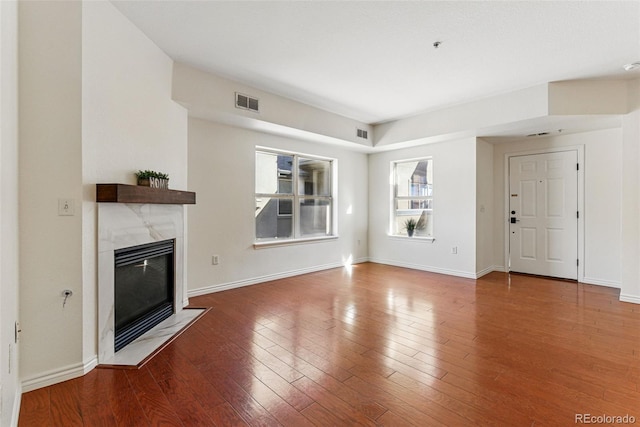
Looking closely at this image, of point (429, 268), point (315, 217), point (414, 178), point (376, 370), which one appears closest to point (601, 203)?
point (429, 268)

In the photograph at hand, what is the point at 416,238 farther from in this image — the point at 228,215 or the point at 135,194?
the point at 135,194

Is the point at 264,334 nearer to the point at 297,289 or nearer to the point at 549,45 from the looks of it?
the point at 297,289

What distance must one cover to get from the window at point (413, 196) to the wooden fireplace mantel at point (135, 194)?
4.29 metres

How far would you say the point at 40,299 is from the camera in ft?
6.44

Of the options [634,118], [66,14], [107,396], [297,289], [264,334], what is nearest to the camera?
[107,396]

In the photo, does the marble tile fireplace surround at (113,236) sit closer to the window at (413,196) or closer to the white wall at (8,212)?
the white wall at (8,212)

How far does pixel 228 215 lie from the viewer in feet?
13.9

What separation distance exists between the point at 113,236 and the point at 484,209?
17.6 feet

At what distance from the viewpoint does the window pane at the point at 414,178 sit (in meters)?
5.64

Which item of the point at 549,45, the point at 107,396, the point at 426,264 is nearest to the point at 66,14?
the point at 107,396

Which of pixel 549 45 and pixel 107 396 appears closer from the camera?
pixel 107 396

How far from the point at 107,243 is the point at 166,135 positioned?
1.35 metres

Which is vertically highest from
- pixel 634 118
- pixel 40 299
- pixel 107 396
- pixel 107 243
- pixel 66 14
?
pixel 66 14

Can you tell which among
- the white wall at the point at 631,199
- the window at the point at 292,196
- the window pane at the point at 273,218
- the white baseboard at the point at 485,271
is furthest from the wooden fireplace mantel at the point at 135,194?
the white wall at the point at 631,199
